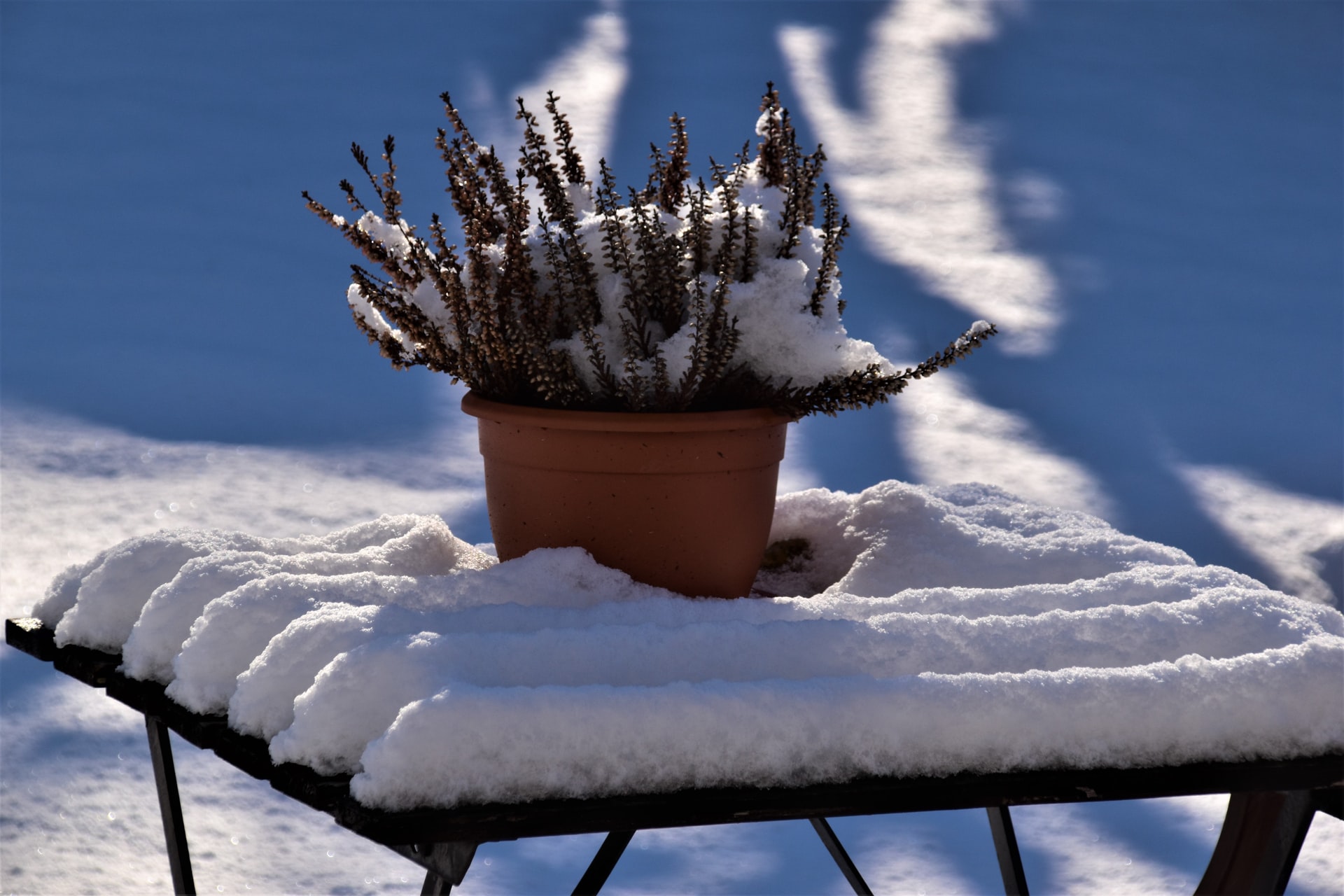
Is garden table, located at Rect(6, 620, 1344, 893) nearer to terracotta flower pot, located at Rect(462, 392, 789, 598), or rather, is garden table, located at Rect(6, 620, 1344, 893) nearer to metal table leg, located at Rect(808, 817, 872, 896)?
terracotta flower pot, located at Rect(462, 392, 789, 598)

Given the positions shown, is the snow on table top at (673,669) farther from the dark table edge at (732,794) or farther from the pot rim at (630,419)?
the pot rim at (630,419)

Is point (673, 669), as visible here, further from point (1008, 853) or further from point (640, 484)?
point (1008, 853)

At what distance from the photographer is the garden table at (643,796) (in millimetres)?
811

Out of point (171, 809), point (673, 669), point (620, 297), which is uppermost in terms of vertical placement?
point (620, 297)

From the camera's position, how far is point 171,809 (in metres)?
1.33

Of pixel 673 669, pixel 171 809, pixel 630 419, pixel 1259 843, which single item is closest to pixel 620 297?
pixel 630 419

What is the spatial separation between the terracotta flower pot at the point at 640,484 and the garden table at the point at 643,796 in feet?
0.93

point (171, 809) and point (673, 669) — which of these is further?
point (171, 809)

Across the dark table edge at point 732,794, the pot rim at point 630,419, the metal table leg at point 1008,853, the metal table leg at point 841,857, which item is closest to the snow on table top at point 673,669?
the dark table edge at point 732,794

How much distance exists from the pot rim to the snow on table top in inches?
5.0

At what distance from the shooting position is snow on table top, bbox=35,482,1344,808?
85cm

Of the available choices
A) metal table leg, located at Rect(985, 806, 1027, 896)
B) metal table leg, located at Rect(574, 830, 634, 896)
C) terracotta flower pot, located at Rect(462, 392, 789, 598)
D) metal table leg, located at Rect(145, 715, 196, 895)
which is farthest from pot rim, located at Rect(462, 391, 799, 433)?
metal table leg, located at Rect(985, 806, 1027, 896)

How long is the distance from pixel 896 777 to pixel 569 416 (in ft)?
1.57

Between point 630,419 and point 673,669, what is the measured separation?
1.04ft
